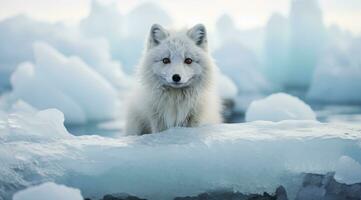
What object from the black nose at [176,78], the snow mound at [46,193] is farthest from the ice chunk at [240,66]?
the snow mound at [46,193]

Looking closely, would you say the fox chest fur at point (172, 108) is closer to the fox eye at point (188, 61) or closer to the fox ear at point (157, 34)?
the fox eye at point (188, 61)

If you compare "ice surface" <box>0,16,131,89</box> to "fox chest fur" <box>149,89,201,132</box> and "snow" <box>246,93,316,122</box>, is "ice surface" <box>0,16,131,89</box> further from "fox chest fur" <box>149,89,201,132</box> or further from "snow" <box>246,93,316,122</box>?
"fox chest fur" <box>149,89,201,132</box>

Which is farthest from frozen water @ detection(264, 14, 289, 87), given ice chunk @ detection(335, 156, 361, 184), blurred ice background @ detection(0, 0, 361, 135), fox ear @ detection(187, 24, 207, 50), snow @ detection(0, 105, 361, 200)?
ice chunk @ detection(335, 156, 361, 184)

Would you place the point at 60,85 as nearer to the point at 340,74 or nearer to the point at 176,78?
the point at 340,74

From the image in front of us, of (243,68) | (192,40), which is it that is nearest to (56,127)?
(192,40)

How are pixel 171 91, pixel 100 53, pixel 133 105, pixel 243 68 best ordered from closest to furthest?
pixel 171 91 < pixel 133 105 < pixel 100 53 < pixel 243 68

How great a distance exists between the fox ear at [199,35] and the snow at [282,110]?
2170 mm

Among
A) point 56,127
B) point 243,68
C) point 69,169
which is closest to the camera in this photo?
point 69,169

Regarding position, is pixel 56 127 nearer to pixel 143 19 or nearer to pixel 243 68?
pixel 243 68

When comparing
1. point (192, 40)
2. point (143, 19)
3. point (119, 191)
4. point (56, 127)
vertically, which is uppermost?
point (143, 19)

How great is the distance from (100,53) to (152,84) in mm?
12323

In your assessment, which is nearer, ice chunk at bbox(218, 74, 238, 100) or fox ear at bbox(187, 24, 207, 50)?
fox ear at bbox(187, 24, 207, 50)

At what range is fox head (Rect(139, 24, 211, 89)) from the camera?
375cm

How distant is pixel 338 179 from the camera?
118 inches
